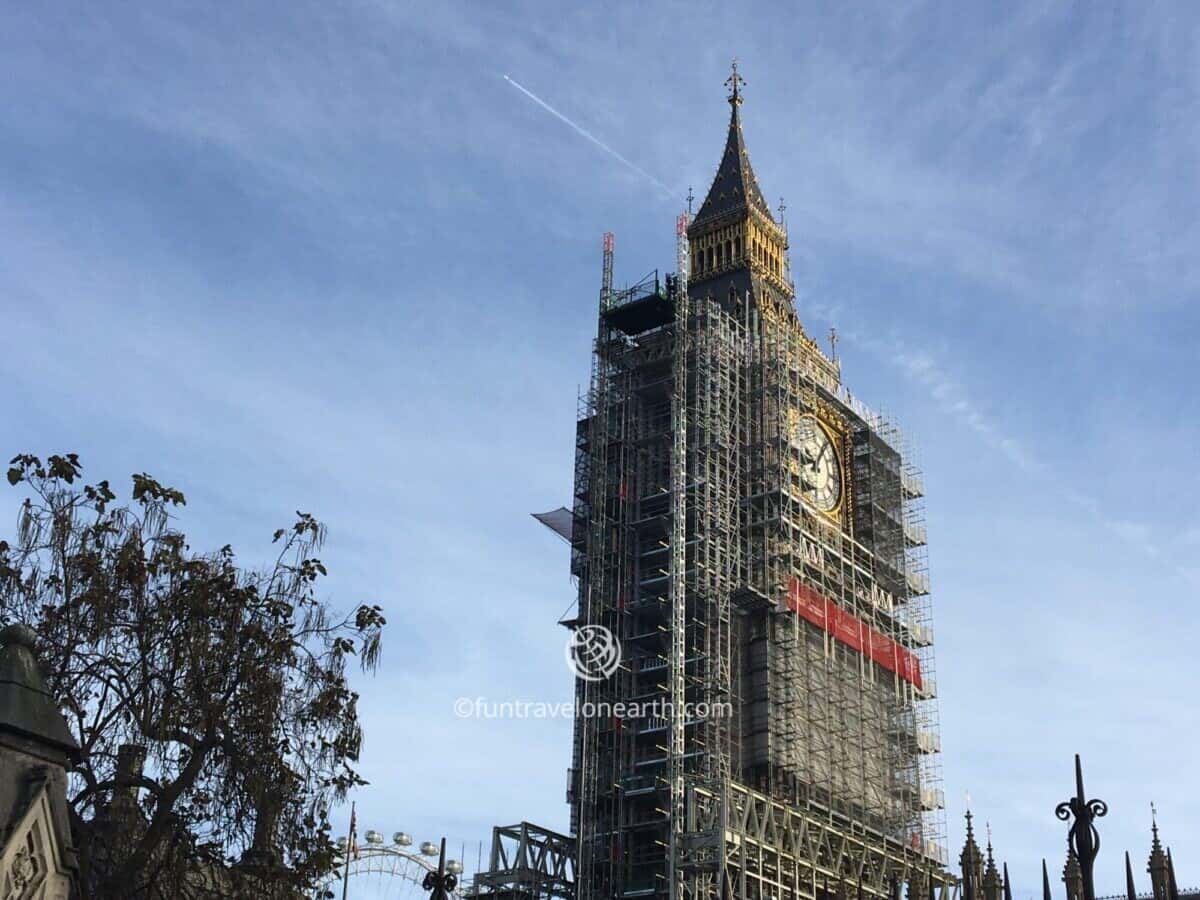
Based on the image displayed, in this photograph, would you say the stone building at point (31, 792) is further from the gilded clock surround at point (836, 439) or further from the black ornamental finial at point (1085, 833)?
the gilded clock surround at point (836, 439)

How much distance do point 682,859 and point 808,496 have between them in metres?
26.2

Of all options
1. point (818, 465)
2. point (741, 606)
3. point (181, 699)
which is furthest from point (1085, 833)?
point (818, 465)

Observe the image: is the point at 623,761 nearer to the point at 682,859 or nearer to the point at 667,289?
the point at 682,859

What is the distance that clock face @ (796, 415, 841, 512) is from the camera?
294 feet

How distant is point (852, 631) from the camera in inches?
3450

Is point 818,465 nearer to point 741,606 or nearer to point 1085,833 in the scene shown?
point 741,606

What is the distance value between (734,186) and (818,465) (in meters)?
21.5

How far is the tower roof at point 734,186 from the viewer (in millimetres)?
99688

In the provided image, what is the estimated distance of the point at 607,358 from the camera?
3526 inches

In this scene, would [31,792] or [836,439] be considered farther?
[836,439]

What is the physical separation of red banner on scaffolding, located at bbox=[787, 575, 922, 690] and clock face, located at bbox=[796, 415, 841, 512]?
23.3 feet

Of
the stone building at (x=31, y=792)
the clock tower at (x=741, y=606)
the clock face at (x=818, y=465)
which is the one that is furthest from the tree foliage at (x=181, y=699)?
the clock face at (x=818, y=465)

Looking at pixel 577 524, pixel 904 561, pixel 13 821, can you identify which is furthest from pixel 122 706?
pixel 904 561

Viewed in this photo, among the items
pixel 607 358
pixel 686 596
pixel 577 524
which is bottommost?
pixel 686 596
